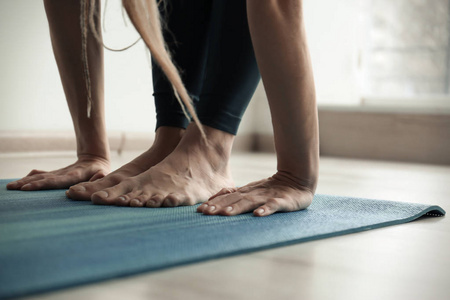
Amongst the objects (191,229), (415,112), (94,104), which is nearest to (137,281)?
(191,229)

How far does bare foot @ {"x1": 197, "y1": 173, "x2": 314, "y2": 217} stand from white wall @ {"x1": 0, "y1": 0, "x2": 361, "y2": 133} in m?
1.68

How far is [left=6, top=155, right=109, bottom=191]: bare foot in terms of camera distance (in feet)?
4.35

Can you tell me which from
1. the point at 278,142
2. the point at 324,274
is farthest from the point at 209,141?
the point at 324,274

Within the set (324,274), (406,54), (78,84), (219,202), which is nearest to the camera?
(324,274)

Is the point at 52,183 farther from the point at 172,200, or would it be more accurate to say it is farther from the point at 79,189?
the point at 172,200

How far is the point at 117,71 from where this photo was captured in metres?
2.96

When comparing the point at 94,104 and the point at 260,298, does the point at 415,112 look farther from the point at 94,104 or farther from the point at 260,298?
the point at 260,298

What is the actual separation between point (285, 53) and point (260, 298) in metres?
0.60

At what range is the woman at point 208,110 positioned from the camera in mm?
1097

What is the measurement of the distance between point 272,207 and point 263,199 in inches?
1.1

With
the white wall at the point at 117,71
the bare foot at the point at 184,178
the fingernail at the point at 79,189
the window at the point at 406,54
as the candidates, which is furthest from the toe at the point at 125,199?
the window at the point at 406,54

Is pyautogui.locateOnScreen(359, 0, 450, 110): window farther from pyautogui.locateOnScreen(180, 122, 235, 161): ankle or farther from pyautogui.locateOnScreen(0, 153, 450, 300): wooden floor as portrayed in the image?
pyautogui.locateOnScreen(0, 153, 450, 300): wooden floor

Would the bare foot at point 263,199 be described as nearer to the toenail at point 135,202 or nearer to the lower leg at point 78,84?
the toenail at point 135,202

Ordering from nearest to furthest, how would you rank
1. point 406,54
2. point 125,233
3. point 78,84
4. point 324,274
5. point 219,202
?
point 324,274, point 125,233, point 219,202, point 78,84, point 406,54
